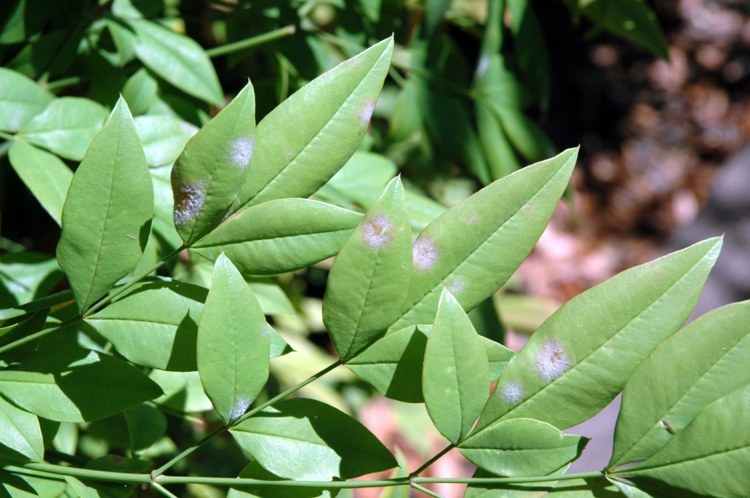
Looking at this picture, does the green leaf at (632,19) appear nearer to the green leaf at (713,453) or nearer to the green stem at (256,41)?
the green stem at (256,41)

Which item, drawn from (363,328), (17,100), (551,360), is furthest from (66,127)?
(551,360)

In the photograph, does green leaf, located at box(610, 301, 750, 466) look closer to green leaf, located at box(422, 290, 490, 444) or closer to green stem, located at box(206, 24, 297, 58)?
green leaf, located at box(422, 290, 490, 444)

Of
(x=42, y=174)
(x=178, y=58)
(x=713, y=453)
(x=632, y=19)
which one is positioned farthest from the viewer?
(x=632, y=19)

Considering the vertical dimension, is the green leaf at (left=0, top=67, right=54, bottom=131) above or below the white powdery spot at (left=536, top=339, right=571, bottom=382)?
above

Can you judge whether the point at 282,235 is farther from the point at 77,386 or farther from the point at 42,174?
the point at 42,174

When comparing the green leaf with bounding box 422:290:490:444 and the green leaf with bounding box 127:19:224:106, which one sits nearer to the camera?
the green leaf with bounding box 422:290:490:444

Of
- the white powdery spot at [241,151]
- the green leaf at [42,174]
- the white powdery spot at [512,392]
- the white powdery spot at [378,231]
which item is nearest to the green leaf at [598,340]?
the white powdery spot at [512,392]

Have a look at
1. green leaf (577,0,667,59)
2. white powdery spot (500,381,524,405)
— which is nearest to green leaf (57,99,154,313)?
white powdery spot (500,381,524,405)
